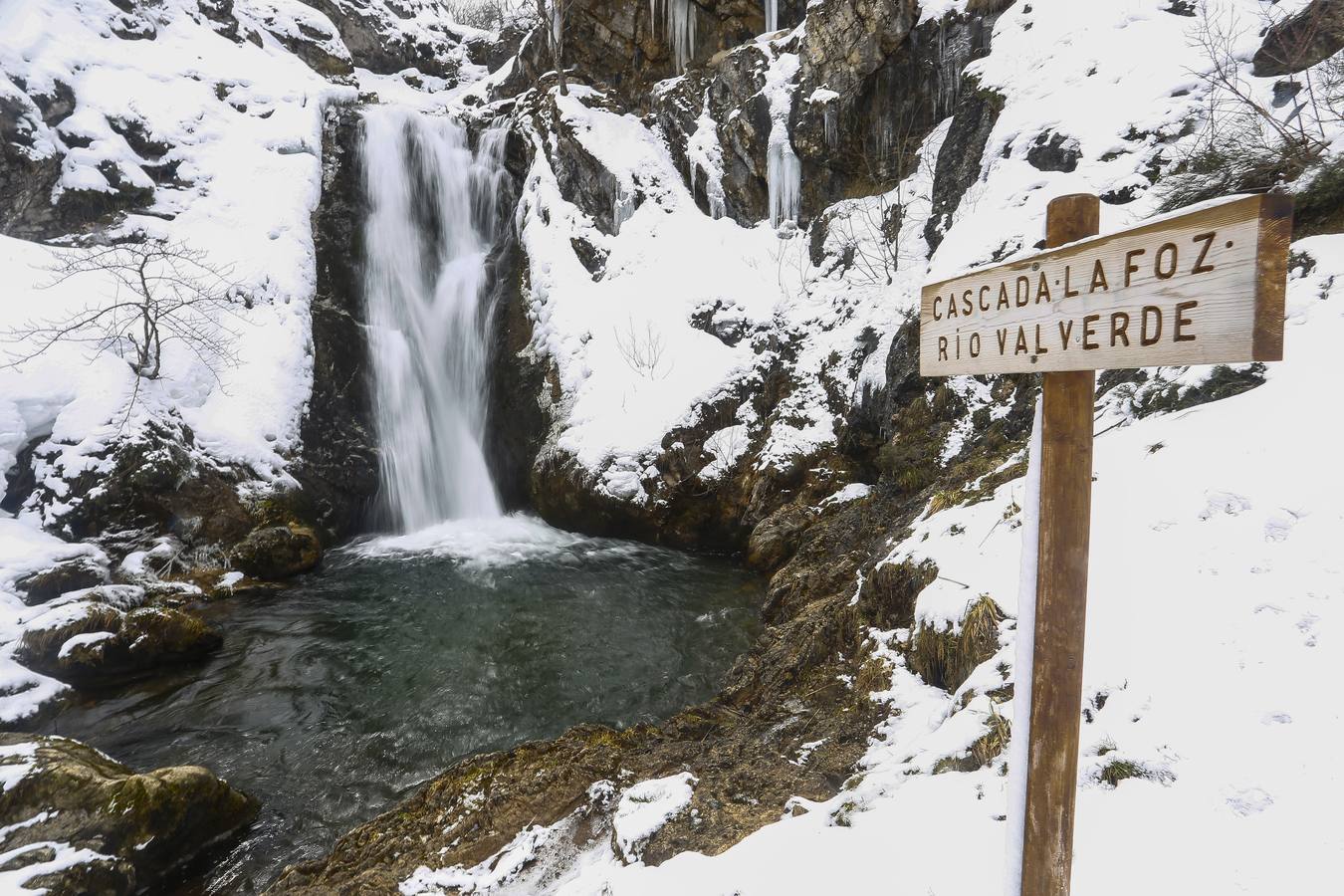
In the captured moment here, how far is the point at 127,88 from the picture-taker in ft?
43.8

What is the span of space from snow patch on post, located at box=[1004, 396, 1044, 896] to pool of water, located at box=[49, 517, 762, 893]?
4202 mm

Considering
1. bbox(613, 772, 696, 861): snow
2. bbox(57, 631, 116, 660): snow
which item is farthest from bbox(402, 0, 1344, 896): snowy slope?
bbox(57, 631, 116, 660): snow

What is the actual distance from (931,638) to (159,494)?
35.4 ft

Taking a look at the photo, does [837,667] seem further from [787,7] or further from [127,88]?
[127,88]

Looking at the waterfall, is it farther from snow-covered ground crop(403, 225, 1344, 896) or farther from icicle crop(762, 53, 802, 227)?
snow-covered ground crop(403, 225, 1344, 896)

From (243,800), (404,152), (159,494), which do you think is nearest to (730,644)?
(243,800)

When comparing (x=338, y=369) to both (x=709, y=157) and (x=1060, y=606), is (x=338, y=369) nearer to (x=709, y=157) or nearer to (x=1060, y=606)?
(x=709, y=157)

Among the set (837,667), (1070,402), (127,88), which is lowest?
(837,667)

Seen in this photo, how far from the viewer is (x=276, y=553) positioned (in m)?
A: 9.20

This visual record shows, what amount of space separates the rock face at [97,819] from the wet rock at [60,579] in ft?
13.8

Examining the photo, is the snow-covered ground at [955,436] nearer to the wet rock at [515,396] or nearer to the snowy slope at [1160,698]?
the snowy slope at [1160,698]

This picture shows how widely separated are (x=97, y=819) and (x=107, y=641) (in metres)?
3.57

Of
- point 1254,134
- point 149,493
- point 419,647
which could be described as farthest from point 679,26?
point 419,647

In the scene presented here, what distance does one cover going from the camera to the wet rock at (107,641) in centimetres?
616
